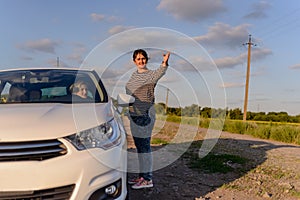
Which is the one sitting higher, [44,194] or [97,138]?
[97,138]

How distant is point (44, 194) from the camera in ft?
7.91

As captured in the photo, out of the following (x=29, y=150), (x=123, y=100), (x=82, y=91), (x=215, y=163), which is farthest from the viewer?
(x=215, y=163)

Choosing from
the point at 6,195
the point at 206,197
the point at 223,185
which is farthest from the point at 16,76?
the point at 223,185

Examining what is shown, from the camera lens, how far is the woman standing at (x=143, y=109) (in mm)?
4180

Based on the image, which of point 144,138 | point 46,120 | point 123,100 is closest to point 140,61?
point 123,100

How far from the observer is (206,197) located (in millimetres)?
4094

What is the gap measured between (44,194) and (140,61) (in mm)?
2338

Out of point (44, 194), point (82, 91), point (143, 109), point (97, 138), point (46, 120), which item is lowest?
point (44, 194)

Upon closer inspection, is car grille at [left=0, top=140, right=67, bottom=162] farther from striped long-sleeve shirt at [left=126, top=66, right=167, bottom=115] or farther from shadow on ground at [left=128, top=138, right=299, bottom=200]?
striped long-sleeve shirt at [left=126, top=66, right=167, bottom=115]

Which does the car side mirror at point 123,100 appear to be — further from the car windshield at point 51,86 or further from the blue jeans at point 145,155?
the blue jeans at point 145,155

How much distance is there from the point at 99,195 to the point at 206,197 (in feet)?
Result: 6.36

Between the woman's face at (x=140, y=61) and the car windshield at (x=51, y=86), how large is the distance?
58 cm

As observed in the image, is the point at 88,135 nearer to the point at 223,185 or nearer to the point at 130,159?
the point at 223,185

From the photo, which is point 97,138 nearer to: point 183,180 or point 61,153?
point 61,153
